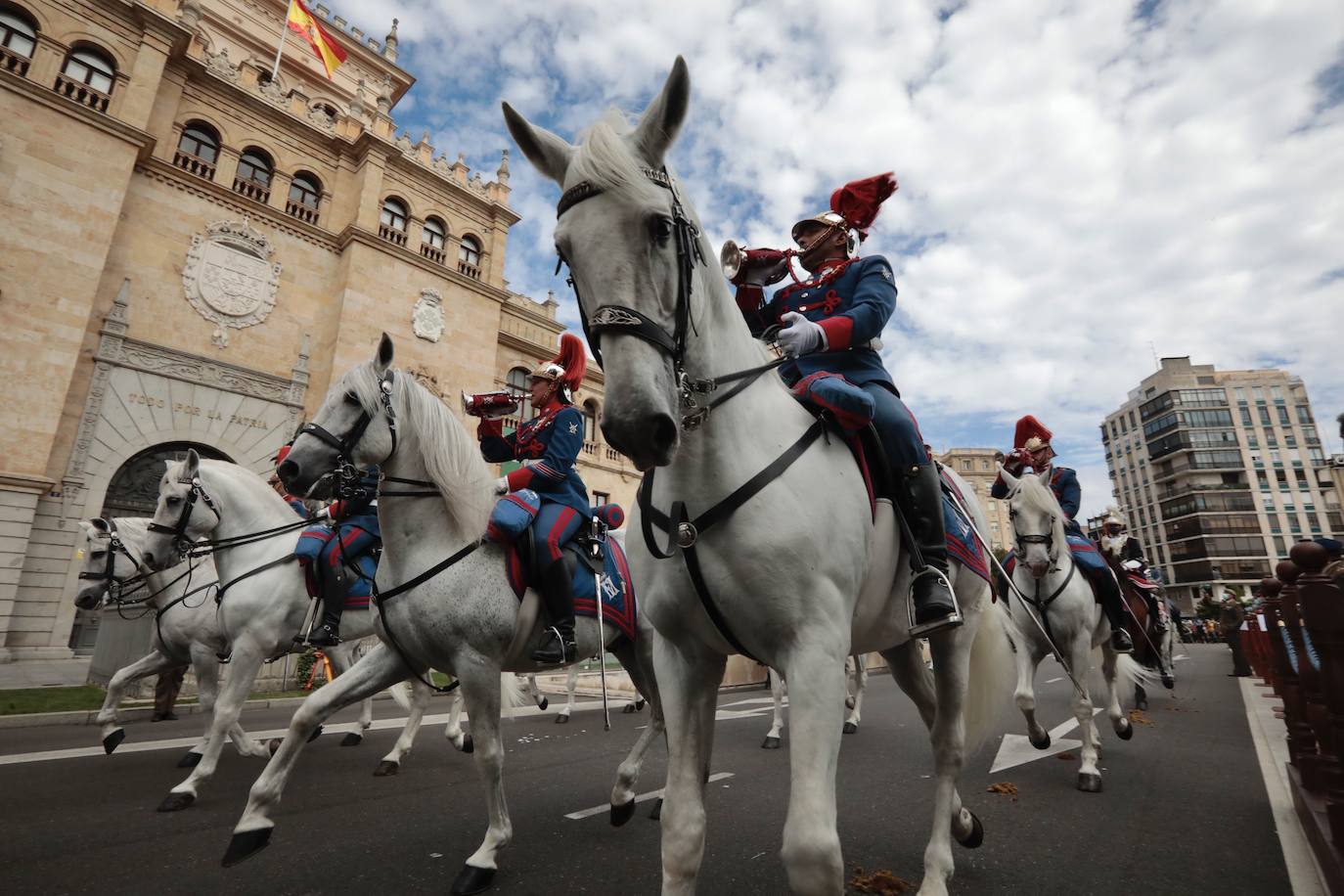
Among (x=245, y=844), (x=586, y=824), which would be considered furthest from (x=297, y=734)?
(x=586, y=824)

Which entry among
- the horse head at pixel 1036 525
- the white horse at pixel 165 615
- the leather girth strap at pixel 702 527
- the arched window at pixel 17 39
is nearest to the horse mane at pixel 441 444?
the leather girth strap at pixel 702 527

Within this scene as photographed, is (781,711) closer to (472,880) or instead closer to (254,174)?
(472,880)

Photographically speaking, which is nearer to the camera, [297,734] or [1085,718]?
[297,734]

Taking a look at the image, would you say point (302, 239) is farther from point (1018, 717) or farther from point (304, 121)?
point (1018, 717)

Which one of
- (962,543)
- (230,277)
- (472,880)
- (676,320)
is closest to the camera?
(676,320)

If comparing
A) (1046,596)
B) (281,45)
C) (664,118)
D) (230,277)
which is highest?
(281,45)

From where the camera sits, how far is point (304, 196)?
1958 centimetres

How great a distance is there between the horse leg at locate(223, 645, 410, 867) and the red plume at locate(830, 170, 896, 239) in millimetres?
3809

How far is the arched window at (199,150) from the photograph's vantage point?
16844 millimetres

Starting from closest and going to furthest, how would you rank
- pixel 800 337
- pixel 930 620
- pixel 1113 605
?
pixel 800 337, pixel 930 620, pixel 1113 605

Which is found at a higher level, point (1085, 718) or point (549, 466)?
point (549, 466)

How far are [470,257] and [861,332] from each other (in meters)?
23.7

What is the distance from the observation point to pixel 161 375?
14844 mm

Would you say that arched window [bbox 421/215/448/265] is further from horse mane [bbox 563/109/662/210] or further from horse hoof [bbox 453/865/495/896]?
horse mane [bbox 563/109/662/210]
